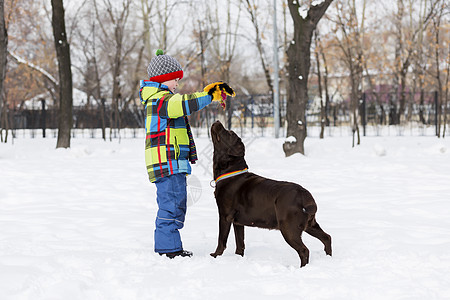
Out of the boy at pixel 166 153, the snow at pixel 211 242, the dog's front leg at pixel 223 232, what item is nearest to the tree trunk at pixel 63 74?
the snow at pixel 211 242

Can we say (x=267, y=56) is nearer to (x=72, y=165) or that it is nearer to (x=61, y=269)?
(x=72, y=165)

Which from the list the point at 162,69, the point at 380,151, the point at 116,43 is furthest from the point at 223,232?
the point at 116,43

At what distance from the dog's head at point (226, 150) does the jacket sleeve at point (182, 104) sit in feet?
0.86

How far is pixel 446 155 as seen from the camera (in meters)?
11.6

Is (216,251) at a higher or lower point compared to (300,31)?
lower

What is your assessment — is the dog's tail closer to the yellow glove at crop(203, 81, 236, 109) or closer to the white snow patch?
the yellow glove at crop(203, 81, 236, 109)

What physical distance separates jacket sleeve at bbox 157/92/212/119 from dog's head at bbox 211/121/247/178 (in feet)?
0.86

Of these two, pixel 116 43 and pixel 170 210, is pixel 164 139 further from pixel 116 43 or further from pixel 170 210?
pixel 116 43

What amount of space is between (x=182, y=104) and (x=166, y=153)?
1.43 feet

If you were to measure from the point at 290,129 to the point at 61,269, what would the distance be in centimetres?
891

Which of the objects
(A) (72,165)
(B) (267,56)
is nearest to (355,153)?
(A) (72,165)

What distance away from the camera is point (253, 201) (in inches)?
146

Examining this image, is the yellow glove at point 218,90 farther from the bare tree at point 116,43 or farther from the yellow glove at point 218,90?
the bare tree at point 116,43

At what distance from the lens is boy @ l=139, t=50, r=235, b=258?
149 inches
